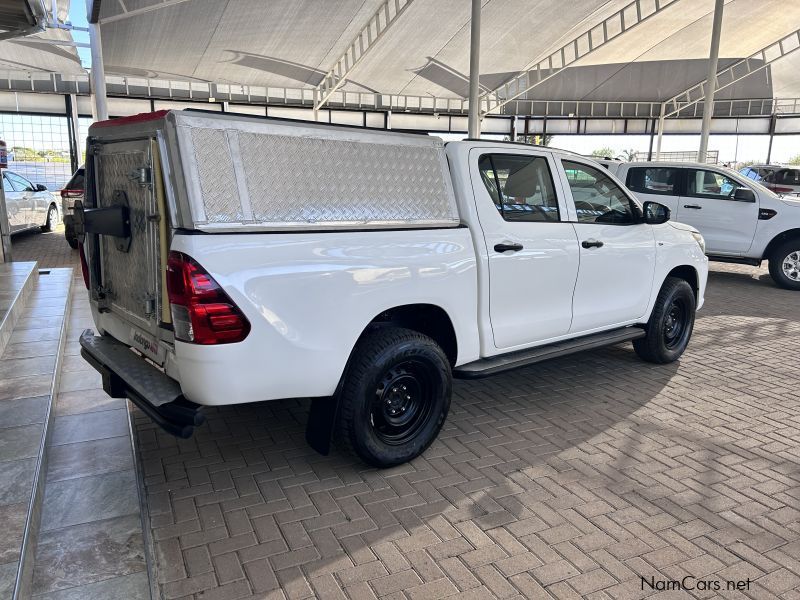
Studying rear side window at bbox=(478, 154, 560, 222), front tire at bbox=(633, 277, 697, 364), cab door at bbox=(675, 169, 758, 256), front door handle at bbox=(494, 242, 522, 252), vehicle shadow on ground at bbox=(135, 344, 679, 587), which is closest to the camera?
vehicle shadow on ground at bbox=(135, 344, 679, 587)

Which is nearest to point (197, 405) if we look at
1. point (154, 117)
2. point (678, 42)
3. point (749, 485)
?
point (154, 117)

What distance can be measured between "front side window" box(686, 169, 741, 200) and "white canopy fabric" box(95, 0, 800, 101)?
32.3ft

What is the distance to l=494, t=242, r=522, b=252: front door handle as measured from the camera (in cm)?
420

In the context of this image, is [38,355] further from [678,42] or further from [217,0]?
[678,42]

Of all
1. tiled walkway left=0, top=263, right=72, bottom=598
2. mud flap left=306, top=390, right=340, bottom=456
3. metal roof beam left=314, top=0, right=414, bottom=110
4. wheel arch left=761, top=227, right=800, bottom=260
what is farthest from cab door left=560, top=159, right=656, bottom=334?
metal roof beam left=314, top=0, right=414, bottom=110

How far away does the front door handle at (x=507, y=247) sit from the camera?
420 cm

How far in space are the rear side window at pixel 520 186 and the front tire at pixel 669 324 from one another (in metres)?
1.76

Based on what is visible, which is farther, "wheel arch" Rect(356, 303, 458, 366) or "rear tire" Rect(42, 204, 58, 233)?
"rear tire" Rect(42, 204, 58, 233)

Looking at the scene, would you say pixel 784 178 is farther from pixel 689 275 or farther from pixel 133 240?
pixel 133 240

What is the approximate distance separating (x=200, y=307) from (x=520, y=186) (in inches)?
102

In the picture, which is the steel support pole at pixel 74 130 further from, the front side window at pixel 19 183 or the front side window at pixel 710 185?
the front side window at pixel 710 185

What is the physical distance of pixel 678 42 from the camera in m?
23.4

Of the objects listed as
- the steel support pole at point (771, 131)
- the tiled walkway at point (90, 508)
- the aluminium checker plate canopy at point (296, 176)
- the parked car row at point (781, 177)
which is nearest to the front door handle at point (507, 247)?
the aluminium checker plate canopy at point (296, 176)

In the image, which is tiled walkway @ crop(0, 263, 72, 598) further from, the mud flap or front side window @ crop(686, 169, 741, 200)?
front side window @ crop(686, 169, 741, 200)
